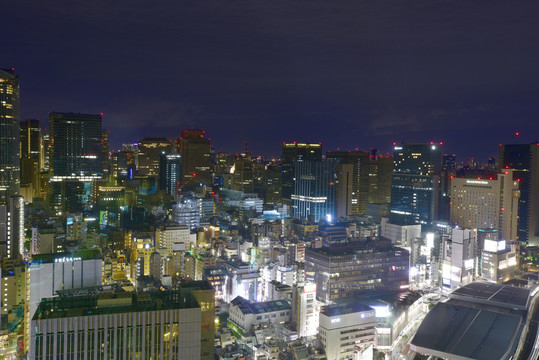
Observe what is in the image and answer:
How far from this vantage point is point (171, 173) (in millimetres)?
46312

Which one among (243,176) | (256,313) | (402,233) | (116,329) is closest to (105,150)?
(243,176)

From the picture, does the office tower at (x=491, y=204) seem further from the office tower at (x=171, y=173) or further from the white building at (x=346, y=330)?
the office tower at (x=171, y=173)

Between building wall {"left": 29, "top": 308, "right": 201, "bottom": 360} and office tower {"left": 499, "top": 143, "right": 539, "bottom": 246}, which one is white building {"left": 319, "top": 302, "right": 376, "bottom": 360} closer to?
building wall {"left": 29, "top": 308, "right": 201, "bottom": 360}

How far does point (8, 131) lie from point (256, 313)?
21.0 m

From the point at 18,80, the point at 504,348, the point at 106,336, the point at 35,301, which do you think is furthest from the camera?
the point at 18,80

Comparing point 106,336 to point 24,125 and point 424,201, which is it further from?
point 24,125

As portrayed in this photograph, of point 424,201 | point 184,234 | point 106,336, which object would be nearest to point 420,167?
point 424,201

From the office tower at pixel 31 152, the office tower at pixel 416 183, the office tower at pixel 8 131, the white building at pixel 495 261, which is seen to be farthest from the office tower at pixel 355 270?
the office tower at pixel 31 152

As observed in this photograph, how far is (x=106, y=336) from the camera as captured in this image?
8023 millimetres

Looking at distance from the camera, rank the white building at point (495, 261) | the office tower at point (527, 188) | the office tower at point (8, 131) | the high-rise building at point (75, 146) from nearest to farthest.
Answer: the white building at point (495, 261), the office tower at point (8, 131), the office tower at point (527, 188), the high-rise building at point (75, 146)

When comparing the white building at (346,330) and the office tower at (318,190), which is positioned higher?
the office tower at (318,190)

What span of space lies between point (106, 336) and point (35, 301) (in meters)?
9.35

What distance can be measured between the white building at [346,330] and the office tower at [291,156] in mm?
30152

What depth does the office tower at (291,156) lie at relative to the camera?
4634 centimetres
